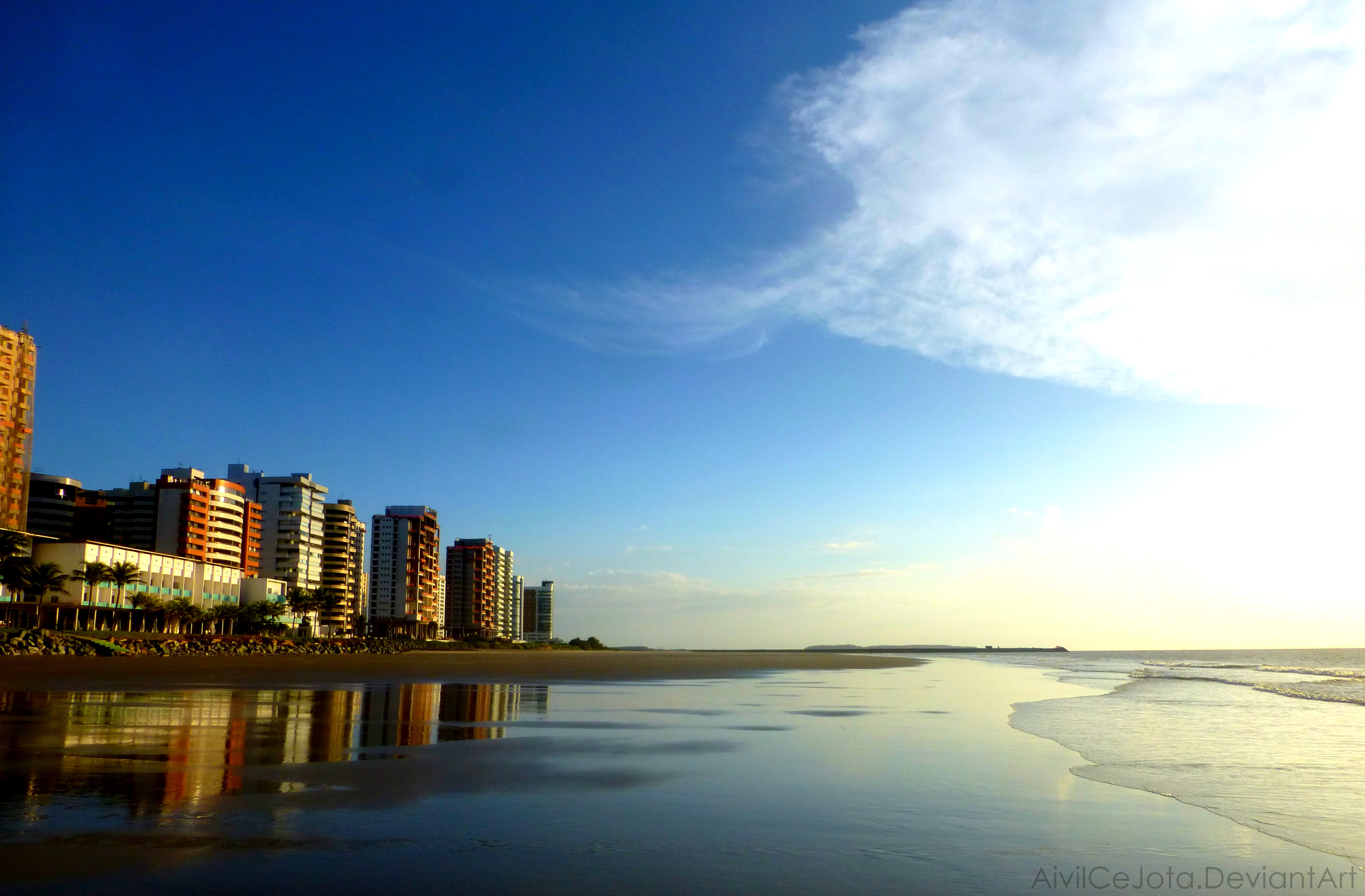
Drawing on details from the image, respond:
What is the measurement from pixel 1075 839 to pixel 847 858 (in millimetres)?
3045

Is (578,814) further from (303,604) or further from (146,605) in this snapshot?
(303,604)

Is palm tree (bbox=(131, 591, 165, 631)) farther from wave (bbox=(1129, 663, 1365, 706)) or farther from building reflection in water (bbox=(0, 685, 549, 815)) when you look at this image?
wave (bbox=(1129, 663, 1365, 706))

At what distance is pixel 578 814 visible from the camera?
444 inches

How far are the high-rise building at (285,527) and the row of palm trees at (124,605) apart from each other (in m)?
30.0

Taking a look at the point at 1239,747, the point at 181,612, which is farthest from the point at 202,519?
the point at 1239,747

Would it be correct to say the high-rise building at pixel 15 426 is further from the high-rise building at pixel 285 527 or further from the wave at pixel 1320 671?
the wave at pixel 1320 671

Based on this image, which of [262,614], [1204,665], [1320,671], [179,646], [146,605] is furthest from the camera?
[262,614]

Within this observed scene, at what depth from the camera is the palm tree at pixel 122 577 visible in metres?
121

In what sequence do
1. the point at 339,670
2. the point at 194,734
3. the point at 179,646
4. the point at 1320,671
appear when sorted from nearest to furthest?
1. the point at 194,734
2. the point at 339,670
3. the point at 1320,671
4. the point at 179,646

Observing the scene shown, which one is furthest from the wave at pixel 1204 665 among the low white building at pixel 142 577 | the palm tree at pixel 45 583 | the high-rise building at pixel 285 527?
the high-rise building at pixel 285 527

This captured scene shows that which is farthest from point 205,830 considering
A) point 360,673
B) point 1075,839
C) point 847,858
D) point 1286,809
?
point 360,673

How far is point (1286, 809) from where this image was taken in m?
12.6

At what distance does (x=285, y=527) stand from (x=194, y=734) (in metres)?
191

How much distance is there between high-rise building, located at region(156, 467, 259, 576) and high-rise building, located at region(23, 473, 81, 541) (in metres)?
18.5
